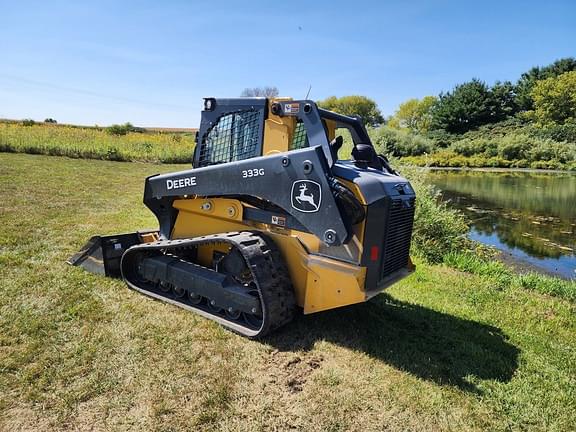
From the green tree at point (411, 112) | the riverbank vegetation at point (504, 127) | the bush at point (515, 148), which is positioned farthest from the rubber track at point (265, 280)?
the green tree at point (411, 112)

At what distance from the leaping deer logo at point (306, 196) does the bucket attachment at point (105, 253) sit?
8.78ft

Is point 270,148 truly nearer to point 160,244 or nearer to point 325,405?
point 160,244

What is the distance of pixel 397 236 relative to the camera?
4266mm

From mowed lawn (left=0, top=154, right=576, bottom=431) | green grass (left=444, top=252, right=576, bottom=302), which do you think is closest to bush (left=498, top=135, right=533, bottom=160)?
green grass (left=444, top=252, right=576, bottom=302)

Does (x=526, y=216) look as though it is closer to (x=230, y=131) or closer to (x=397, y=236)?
(x=397, y=236)

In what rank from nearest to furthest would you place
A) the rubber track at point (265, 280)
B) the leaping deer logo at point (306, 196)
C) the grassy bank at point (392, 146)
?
1. the leaping deer logo at point (306, 196)
2. the rubber track at point (265, 280)
3. the grassy bank at point (392, 146)

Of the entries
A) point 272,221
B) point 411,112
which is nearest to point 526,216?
point 272,221

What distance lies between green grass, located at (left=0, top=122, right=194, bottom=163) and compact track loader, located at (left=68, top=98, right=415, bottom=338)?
65.5 ft

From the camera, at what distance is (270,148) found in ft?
14.5

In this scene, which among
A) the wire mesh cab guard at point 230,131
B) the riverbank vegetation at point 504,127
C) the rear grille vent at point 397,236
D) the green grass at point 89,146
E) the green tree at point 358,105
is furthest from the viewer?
the green tree at point 358,105

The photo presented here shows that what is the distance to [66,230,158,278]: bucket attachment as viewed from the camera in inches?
214

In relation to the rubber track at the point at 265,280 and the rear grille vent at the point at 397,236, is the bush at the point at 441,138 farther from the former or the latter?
the rubber track at the point at 265,280

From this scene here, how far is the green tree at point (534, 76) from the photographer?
55344 millimetres

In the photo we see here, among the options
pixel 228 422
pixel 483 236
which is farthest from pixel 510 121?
pixel 228 422
